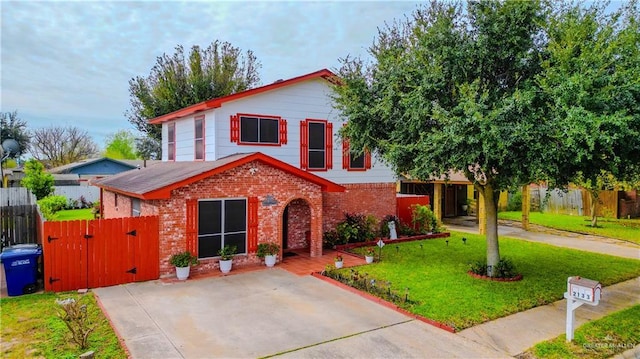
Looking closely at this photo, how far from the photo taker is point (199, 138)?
14.7 meters

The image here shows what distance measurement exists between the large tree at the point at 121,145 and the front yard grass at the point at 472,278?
51711mm

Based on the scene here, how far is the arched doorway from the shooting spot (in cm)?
1459

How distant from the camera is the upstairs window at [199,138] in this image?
1441cm

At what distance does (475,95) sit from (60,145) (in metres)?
61.9

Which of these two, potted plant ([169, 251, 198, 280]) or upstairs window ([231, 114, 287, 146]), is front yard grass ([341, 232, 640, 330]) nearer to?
potted plant ([169, 251, 198, 280])

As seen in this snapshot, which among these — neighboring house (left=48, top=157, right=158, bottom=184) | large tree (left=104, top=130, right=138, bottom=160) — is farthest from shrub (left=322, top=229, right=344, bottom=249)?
large tree (left=104, top=130, right=138, bottom=160)

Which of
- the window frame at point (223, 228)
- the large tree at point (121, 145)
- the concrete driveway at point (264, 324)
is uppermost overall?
the large tree at point (121, 145)

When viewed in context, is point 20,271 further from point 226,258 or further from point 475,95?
point 475,95

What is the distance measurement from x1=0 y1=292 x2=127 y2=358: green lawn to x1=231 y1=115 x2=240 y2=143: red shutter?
674cm

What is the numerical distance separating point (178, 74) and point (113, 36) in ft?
43.3

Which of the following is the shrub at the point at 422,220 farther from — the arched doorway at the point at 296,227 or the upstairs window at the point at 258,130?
the upstairs window at the point at 258,130

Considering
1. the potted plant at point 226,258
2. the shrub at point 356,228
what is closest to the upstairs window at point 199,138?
the potted plant at point 226,258

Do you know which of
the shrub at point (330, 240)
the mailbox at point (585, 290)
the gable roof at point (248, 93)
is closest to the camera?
the mailbox at point (585, 290)

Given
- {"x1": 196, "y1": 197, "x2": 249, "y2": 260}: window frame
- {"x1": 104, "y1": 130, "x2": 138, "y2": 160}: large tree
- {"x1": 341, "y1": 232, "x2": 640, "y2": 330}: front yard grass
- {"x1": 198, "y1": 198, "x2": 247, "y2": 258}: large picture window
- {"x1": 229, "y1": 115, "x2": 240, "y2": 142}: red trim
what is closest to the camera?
{"x1": 341, "y1": 232, "x2": 640, "y2": 330}: front yard grass
